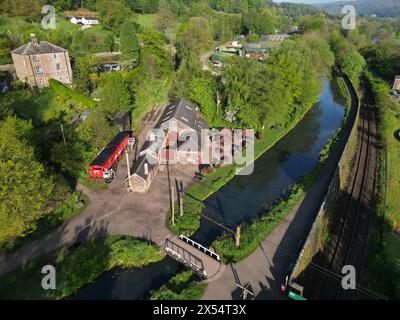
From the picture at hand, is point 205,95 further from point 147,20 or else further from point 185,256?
point 147,20

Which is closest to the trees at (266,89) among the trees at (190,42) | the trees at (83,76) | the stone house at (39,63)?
the trees at (190,42)

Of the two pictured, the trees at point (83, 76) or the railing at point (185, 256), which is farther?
the trees at point (83, 76)

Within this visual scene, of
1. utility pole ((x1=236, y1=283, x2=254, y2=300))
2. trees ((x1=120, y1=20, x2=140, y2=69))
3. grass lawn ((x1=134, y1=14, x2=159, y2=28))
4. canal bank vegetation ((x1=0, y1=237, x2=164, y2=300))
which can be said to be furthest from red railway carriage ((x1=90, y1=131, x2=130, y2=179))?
grass lawn ((x1=134, y1=14, x2=159, y2=28))

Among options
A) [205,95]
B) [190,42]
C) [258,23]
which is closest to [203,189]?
[205,95]

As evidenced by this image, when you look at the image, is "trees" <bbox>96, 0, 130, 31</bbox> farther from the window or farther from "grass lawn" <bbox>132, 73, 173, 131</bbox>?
the window

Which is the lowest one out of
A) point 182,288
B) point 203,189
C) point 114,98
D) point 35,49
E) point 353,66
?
point 353,66

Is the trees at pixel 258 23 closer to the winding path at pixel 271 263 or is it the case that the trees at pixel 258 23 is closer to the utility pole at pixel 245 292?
the winding path at pixel 271 263

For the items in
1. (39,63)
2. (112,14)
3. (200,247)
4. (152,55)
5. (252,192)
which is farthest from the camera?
(112,14)
